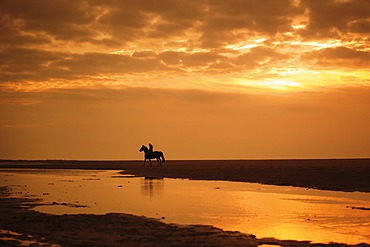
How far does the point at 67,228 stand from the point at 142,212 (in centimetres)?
508

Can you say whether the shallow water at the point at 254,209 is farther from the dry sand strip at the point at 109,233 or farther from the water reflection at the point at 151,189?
the dry sand strip at the point at 109,233

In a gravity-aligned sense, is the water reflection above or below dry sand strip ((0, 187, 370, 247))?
above

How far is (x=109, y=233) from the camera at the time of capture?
15.7 meters

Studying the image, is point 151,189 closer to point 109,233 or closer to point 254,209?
point 254,209

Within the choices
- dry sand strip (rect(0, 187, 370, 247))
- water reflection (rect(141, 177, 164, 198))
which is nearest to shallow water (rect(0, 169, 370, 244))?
water reflection (rect(141, 177, 164, 198))

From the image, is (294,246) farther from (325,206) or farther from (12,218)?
(12,218)

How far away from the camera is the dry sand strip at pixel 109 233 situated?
1416 cm

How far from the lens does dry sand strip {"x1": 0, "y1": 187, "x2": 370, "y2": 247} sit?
46.4 feet

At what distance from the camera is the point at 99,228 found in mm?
16656

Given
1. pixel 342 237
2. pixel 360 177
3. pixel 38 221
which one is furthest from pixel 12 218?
pixel 360 177

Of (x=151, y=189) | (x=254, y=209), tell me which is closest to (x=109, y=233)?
(x=254, y=209)

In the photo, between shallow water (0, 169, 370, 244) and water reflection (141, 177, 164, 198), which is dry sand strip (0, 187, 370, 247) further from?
water reflection (141, 177, 164, 198)

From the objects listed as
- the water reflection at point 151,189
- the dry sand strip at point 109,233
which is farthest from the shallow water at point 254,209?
the dry sand strip at point 109,233

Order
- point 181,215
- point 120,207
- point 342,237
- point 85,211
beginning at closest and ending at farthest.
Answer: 1. point 342,237
2. point 181,215
3. point 85,211
4. point 120,207
